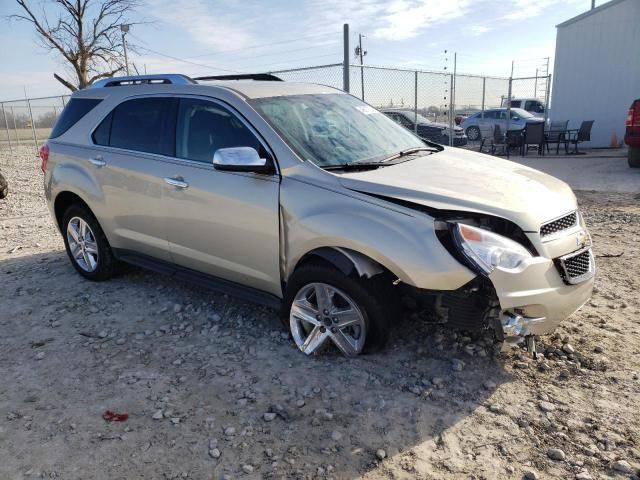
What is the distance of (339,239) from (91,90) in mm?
3251

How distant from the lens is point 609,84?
15.0 meters

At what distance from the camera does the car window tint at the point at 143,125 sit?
4.04 metres

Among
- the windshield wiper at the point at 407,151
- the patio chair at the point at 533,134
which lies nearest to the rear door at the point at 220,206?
the windshield wiper at the point at 407,151

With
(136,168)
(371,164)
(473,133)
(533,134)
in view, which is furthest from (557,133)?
(136,168)

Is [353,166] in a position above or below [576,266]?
A: above

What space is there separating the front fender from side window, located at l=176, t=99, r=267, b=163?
58cm

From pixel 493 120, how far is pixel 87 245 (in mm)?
18532

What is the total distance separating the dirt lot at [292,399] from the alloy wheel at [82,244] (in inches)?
28.1

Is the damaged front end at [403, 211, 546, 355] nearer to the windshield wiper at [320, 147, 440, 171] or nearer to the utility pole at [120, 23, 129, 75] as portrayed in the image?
the windshield wiper at [320, 147, 440, 171]

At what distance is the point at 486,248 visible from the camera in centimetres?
274

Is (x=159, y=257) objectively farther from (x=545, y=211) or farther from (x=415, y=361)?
(x=545, y=211)

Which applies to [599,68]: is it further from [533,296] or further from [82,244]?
[82,244]

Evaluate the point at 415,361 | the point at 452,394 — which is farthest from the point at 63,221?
the point at 452,394

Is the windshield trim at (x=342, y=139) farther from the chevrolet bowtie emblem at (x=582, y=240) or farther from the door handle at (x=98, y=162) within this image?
the door handle at (x=98, y=162)
